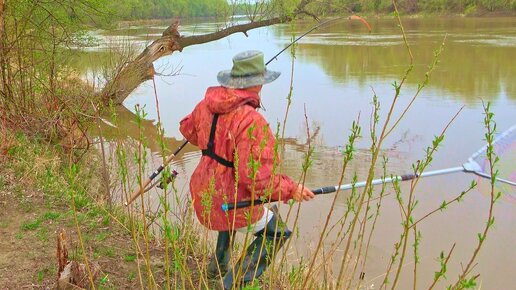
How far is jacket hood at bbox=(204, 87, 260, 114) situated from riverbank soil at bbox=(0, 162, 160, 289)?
112 cm

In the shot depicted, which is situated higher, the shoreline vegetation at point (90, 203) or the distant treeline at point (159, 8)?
the distant treeline at point (159, 8)

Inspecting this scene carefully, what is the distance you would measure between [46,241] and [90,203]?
32.7 inches

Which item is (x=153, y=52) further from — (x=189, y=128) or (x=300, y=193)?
(x=300, y=193)

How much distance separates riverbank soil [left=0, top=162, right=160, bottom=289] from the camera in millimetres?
3084

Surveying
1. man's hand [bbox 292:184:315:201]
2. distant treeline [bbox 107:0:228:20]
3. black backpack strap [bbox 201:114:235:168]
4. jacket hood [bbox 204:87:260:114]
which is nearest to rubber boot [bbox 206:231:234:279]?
black backpack strap [bbox 201:114:235:168]

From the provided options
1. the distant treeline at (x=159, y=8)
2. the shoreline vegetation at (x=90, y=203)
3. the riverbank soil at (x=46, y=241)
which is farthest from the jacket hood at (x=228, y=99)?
the distant treeline at (x=159, y=8)

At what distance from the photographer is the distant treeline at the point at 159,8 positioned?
34.5 ft

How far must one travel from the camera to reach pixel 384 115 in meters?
9.87

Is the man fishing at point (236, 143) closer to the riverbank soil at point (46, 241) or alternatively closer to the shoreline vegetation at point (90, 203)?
the shoreline vegetation at point (90, 203)

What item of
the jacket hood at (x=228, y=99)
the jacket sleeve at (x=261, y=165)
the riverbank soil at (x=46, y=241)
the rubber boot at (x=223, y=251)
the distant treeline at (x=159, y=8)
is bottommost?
the riverbank soil at (x=46, y=241)

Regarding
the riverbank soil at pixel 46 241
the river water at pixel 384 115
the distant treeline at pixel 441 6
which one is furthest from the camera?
the distant treeline at pixel 441 6

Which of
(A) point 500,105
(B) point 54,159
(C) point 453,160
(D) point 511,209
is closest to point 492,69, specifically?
(A) point 500,105

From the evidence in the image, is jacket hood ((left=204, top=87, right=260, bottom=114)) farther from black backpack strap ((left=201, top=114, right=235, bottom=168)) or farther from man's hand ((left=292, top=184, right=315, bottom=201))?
man's hand ((left=292, top=184, right=315, bottom=201))

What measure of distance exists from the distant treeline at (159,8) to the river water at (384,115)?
1.69ft
